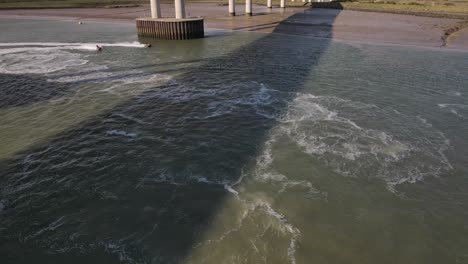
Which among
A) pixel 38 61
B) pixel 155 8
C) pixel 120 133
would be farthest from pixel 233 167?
pixel 155 8

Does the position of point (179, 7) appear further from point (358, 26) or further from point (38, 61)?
point (358, 26)

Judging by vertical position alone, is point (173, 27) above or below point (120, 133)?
above

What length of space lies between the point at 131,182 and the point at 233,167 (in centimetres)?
516

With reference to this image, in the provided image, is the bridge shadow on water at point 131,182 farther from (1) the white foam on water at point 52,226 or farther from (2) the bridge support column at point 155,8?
(2) the bridge support column at point 155,8

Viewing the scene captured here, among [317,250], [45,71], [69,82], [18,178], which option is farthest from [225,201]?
[45,71]

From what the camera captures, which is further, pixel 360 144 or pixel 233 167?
pixel 360 144

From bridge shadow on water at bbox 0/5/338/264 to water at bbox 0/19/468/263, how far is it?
0.26 feet

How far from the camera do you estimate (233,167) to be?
17781 mm

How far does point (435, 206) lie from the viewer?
15.0 metres

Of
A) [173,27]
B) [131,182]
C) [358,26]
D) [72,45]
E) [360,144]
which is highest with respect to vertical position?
[173,27]

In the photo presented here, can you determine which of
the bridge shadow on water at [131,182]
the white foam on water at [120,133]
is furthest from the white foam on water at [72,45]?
the white foam on water at [120,133]

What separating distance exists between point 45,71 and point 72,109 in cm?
1447

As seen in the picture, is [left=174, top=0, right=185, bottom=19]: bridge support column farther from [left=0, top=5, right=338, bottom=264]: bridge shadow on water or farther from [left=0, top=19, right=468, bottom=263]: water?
[left=0, top=5, right=338, bottom=264]: bridge shadow on water

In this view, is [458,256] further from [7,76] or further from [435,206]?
[7,76]
